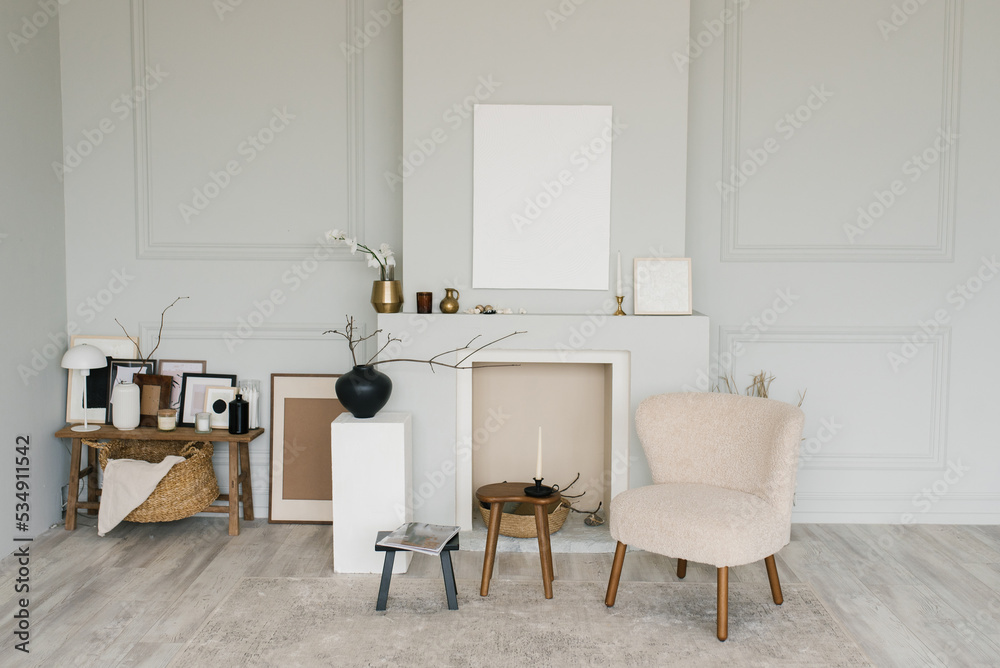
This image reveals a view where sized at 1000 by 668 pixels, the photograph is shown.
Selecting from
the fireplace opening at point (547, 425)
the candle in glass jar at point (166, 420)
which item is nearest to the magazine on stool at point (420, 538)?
the fireplace opening at point (547, 425)

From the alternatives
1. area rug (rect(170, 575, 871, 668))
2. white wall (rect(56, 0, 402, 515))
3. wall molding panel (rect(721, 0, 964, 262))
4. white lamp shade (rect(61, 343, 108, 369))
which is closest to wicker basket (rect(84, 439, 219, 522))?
white wall (rect(56, 0, 402, 515))

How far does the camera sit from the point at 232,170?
3.84m

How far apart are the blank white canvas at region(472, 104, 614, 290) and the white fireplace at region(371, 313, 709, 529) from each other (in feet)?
0.80

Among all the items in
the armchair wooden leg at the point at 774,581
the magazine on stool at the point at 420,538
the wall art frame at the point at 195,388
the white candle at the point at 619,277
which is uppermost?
the white candle at the point at 619,277

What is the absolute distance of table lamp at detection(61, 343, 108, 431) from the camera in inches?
142

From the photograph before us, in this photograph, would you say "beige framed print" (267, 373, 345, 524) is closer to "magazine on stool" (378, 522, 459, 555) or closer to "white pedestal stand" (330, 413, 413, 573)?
"white pedestal stand" (330, 413, 413, 573)

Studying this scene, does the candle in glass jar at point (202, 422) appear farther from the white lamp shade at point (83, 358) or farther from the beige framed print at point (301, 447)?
the white lamp shade at point (83, 358)

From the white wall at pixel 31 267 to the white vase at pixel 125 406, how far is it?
13.6 inches

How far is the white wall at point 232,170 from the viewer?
3.78m

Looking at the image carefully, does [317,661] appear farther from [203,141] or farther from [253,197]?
[203,141]

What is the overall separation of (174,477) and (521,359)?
1.77 m

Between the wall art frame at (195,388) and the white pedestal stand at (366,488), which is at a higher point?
the wall art frame at (195,388)

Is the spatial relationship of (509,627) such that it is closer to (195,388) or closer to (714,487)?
(714,487)

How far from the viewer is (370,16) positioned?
3.78 metres
